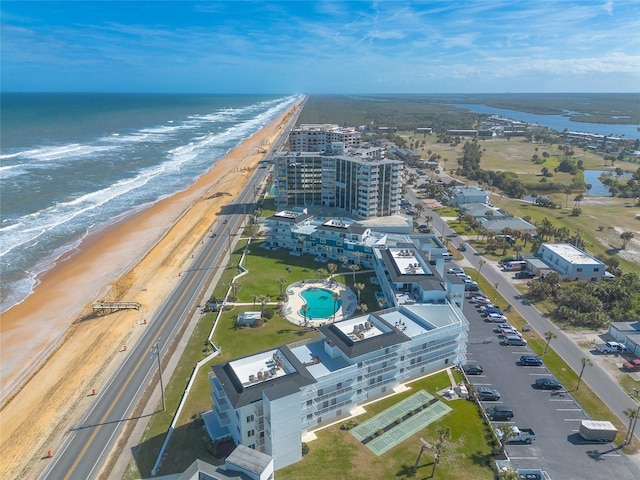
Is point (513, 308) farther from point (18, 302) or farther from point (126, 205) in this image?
point (126, 205)

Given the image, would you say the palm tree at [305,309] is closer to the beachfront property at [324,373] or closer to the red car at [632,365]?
the beachfront property at [324,373]

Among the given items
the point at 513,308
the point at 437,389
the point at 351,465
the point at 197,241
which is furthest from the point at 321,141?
the point at 351,465

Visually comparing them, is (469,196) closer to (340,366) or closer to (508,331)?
(508,331)

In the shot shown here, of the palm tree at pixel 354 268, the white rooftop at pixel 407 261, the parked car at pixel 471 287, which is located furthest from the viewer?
the palm tree at pixel 354 268

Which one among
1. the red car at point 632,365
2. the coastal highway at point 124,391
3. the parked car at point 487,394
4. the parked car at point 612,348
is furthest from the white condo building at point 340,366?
the red car at point 632,365

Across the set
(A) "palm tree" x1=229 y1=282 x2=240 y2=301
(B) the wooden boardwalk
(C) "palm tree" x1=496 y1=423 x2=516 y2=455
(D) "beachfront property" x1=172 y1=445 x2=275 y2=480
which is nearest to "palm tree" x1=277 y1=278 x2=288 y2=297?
(A) "palm tree" x1=229 y1=282 x2=240 y2=301
